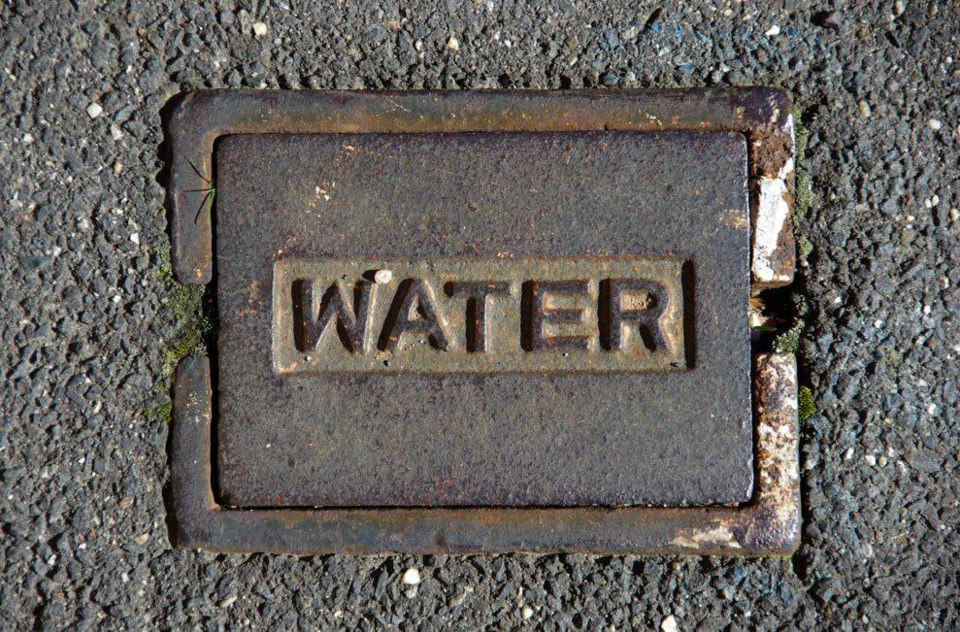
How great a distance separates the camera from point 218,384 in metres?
1.53

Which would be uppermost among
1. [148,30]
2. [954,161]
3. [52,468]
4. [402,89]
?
[148,30]

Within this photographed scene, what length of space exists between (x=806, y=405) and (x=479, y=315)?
0.70 meters

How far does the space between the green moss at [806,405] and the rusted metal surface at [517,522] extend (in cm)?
3

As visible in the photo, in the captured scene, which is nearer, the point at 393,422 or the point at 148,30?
the point at 393,422

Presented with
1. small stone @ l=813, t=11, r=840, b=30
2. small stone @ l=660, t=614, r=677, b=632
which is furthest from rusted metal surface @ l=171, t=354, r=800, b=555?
small stone @ l=813, t=11, r=840, b=30

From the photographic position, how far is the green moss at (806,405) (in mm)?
1533

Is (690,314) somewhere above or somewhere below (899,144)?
below

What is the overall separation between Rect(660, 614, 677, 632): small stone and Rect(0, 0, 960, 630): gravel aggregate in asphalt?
14mm

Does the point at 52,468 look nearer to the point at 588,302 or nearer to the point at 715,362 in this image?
the point at 588,302

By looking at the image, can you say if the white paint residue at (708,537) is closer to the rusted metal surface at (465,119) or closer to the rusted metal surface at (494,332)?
the rusted metal surface at (494,332)

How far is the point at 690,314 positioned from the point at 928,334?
1.66 ft

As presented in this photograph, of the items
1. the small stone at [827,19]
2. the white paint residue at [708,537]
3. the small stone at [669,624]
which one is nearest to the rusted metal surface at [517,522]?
the white paint residue at [708,537]

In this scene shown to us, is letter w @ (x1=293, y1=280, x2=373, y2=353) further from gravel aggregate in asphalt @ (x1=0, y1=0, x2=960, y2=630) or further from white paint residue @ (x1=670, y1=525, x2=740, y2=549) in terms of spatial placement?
white paint residue @ (x1=670, y1=525, x2=740, y2=549)

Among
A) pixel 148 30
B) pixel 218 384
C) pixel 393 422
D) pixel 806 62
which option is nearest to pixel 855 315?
pixel 806 62
